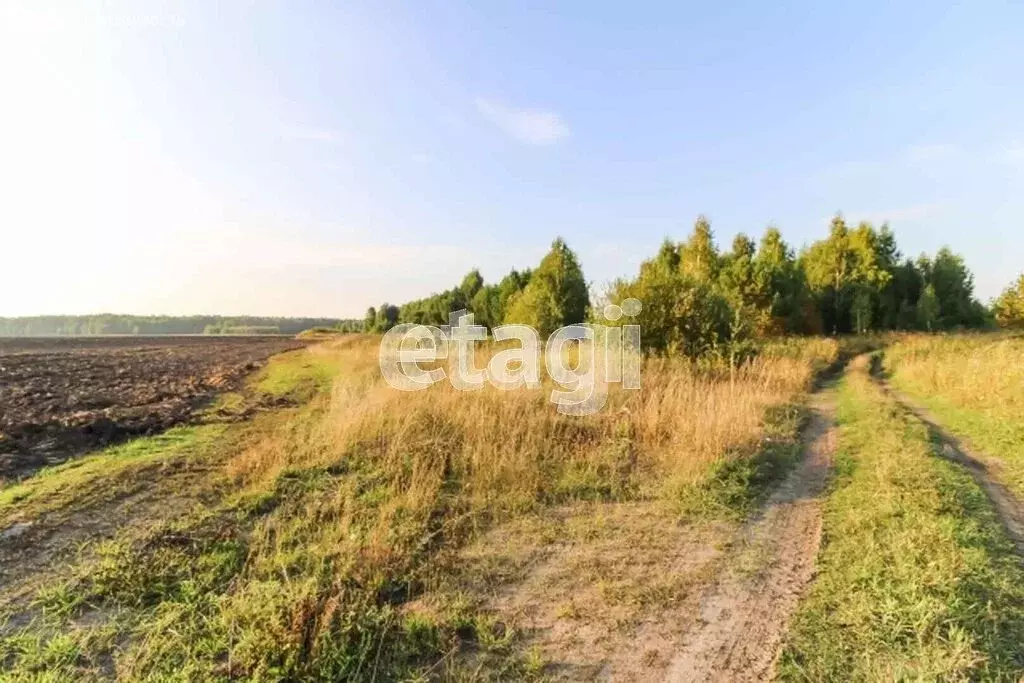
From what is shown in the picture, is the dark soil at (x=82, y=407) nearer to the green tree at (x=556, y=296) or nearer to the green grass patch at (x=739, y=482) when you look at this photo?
the green grass patch at (x=739, y=482)

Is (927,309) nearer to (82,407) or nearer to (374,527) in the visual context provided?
(374,527)

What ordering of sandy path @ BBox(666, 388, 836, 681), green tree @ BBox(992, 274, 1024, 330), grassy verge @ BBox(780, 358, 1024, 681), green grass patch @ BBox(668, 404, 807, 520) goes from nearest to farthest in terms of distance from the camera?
1. grassy verge @ BBox(780, 358, 1024, 681)
2. sandy path @ BBox(666, 388, 836, 681)
3. green grass patch @ BBox(668, 404, 807, 520)
4. green tree @ BBox(992, 274, 1024, 330)

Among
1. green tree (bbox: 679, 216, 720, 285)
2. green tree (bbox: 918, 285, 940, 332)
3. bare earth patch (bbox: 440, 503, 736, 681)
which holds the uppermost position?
green tree (bbox: 679, 216, 720, 285)

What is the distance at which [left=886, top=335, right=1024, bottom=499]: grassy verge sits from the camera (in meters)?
6.77

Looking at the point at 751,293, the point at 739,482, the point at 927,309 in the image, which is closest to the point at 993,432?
the point at 739,482

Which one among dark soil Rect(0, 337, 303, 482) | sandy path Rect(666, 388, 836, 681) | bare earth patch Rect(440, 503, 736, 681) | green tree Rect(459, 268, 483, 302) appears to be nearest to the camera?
sandy path Rect(666, 388, 836, 681)

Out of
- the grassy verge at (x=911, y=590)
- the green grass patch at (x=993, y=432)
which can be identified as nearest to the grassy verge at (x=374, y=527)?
the grassy verge at (x=911, y=590)

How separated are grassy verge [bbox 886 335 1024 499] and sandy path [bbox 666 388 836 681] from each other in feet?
8.43

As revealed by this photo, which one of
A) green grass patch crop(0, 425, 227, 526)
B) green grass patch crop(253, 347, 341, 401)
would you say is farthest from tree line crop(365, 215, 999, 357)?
green grass patch crop(0, 425, 227, 526)

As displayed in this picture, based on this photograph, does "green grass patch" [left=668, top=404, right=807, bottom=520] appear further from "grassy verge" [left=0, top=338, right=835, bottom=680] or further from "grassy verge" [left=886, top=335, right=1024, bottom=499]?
"grassy verge" [left=886, top=335, right=1024, bottom=499]

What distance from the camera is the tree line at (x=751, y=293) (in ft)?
45.8

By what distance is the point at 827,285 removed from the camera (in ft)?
110

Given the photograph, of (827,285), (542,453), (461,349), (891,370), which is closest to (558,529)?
(542,453)

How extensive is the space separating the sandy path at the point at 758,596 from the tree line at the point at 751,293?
28.0 feet
